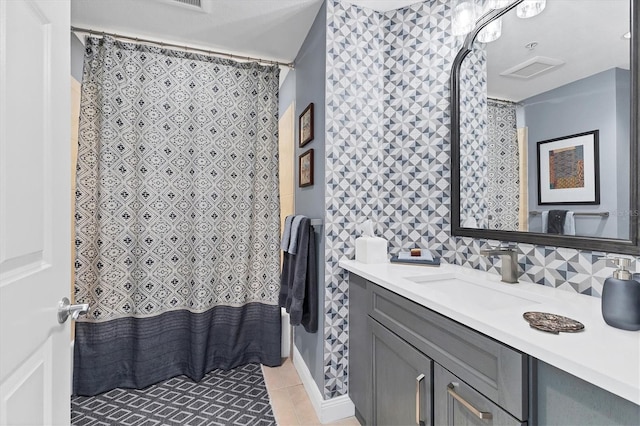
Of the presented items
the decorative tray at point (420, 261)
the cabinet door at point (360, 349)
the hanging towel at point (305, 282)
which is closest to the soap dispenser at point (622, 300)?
the decorative tray at point (420, 261)

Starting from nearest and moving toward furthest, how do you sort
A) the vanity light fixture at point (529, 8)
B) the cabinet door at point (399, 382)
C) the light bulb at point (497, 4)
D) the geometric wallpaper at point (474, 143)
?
1. the cabinet door at point (399, 382)
2. the vanity light fixture at point (529, 8)
3. the light bulb at point (497, 4)
4. the geometric wallpaper at point (474, 143)

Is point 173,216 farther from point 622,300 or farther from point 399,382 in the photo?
point 622,300

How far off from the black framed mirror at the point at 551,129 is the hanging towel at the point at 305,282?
2.75 ft

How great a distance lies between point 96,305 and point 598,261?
2.65 meters

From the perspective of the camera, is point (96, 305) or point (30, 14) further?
point (96, 305)

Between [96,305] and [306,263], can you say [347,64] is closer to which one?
[306,263]

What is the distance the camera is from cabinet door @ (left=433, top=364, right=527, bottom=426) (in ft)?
2.73

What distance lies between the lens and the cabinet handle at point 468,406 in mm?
854

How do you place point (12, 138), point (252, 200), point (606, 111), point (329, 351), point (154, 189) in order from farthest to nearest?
point (252, 200)
point (154, 189)
point (329, 351)
point (606, 111)
point (12, 138)

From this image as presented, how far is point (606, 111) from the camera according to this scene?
1.04m

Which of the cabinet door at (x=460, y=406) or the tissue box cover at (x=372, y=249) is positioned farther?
the tissue box cover at (x=372, y=249)

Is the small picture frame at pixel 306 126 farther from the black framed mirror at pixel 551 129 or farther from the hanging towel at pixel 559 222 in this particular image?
the hanging towel at pixel 559 222

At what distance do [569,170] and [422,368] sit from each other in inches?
35.7

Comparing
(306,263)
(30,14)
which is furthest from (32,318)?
(306,263)
